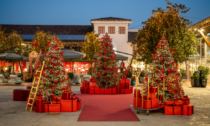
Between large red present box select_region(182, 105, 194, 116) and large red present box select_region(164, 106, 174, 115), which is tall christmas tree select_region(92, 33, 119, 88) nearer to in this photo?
large red present box select_region(164, 106, 174, 115)

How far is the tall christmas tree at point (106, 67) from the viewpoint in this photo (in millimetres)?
12750

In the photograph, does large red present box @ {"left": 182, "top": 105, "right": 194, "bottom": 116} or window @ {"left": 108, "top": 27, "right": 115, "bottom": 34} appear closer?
large red present box @ {"left": 182, "top": 105, "right": 194, "bottom": 116}

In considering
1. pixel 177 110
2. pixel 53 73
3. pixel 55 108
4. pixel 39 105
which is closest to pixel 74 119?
pixel 55 108

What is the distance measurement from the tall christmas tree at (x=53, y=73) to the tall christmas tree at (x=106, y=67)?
4.63m

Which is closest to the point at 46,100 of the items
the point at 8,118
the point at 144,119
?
the point at 8,118

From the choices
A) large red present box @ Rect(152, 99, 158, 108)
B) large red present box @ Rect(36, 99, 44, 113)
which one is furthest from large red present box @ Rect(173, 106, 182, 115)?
large red present box @ Rect(36, 99, 44, 113)

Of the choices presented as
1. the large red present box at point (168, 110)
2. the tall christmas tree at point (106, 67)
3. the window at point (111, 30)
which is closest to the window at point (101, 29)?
the window at point (111, 30)

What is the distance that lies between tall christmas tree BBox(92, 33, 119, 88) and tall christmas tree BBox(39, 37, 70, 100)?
182 inches

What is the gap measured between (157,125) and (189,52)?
46.9 ft

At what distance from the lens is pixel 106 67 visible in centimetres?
1273

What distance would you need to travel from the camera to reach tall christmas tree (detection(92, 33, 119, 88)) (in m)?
12.8

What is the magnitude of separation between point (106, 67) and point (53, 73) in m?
4.90

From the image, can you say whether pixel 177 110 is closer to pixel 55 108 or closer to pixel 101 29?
pixel 55 108

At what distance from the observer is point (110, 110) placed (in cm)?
817
